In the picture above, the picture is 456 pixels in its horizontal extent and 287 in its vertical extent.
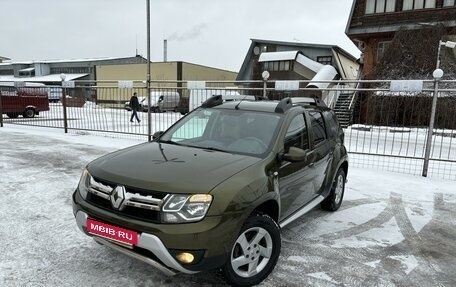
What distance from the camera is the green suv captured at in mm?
2697

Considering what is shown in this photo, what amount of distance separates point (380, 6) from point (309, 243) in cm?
2395

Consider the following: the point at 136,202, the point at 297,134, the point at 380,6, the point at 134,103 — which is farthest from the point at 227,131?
the point at 380,6

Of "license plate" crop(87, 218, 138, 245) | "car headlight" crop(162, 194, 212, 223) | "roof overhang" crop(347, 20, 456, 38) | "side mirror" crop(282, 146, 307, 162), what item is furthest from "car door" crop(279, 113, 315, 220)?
"roof overhang" crop(347, 20, 456, 38)

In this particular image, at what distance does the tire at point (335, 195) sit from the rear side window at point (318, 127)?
77 cm

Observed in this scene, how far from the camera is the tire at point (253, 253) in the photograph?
2.96 meters

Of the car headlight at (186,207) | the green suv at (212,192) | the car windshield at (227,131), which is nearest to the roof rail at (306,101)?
the green suv at (212,192)

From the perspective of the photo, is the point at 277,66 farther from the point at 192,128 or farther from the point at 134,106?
the point at 192,128

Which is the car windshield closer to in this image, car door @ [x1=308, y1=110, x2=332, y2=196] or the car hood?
the car hood

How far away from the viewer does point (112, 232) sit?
286 cm

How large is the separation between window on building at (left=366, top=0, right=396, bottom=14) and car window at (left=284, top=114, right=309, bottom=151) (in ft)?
74.9

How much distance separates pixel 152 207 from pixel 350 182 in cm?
529

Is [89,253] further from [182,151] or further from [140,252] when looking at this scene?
[182,151]

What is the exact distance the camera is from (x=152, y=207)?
2.73m

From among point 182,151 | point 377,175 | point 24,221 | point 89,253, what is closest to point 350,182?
point 377,175
